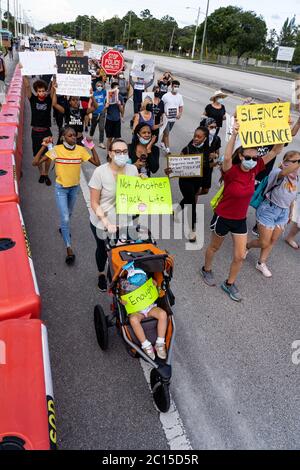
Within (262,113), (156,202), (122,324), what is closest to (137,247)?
(156,202)

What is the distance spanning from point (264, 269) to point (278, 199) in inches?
45.1

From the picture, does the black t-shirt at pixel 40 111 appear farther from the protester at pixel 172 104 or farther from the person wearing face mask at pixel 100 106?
the protester at pixel 172 104

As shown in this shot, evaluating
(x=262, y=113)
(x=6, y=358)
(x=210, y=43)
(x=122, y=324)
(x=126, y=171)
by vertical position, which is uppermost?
(x=210, y=43)

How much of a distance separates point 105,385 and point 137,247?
1.42 meters

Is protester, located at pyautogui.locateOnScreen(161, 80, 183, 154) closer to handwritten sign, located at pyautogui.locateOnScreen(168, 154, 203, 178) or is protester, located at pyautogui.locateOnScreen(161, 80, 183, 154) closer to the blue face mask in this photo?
handwritten sign, located at pyautogui.locateOnScreen(168, 154, 203, 178)

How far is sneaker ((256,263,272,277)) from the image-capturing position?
17.8ft

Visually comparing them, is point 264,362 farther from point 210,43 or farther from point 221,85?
point 210,43

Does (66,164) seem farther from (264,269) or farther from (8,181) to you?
(264,269)

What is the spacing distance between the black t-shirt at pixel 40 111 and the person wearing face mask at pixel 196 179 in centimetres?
321

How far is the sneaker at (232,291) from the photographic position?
15.7 feet

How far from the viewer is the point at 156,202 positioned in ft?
13.3

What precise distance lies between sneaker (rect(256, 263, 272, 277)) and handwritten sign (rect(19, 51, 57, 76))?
6007 mm

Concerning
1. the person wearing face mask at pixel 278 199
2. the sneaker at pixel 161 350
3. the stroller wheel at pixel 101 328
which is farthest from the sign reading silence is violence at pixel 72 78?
the sneaker at pixel 161 350

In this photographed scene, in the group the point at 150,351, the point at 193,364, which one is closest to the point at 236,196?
the point at 193,364
